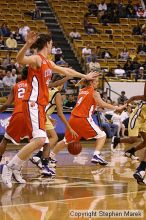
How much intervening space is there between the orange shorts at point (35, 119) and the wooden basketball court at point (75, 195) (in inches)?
31.0

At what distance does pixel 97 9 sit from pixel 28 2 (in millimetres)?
3627

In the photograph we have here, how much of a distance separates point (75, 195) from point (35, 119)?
1.30 metres

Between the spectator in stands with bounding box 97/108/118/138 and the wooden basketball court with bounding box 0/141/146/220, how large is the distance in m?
7.32

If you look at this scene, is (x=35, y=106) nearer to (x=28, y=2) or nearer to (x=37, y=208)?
Answer: (x=37, y=208)

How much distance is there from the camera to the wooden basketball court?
6.71 m

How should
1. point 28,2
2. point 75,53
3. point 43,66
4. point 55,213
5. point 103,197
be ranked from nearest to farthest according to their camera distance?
1. point 55,213
2. point 103,197
3. point 43,66
4. point 75,53
5. point 28,2

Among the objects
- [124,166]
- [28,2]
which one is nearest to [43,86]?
[124,166]

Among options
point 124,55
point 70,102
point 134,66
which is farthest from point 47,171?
point 124,55

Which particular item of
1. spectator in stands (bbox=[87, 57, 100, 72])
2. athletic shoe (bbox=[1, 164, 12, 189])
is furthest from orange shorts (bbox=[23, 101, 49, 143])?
spectator in stands (bbox=[87, 57, 100, 72])

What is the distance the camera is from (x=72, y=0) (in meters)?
31.2

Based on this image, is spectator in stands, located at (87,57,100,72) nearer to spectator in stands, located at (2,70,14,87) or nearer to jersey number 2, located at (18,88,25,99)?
spectator in stands, located at (2,70,14,87)

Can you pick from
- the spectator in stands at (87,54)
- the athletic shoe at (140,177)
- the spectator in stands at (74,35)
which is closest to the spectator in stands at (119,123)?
the spectator in stands at (87,54)

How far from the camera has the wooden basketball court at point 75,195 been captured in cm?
671

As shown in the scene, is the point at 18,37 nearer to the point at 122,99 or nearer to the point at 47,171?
the point at 122,99
